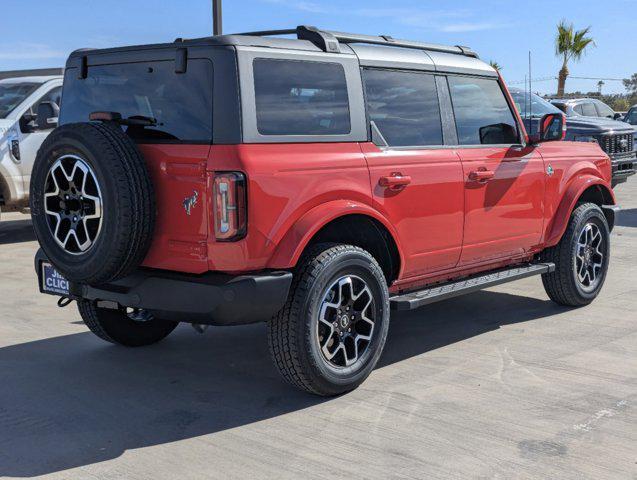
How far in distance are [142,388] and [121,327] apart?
0.83 meters

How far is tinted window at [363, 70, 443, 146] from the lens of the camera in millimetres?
4949

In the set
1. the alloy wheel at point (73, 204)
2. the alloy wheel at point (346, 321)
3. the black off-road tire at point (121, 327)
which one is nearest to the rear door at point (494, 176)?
the alloy wheel at point (346, 321)

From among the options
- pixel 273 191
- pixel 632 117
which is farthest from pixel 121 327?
pixel 632 117

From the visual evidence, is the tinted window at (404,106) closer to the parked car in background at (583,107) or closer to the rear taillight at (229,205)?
the rear taillight at (229,205)

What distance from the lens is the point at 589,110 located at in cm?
1745

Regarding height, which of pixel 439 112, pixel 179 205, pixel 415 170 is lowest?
pixel 179 205

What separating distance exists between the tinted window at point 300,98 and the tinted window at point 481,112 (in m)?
1.15

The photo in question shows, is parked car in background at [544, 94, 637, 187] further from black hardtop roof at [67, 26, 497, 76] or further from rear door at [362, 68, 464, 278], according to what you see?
rear door at [362, 68, 464, 278]

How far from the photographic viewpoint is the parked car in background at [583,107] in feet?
51.8

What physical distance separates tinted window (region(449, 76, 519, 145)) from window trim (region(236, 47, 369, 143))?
0.99 meters

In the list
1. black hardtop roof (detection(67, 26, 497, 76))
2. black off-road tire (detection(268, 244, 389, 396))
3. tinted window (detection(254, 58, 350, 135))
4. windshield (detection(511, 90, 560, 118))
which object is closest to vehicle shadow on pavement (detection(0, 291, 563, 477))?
black off-road tire (detection(268, 244, 389, 396))

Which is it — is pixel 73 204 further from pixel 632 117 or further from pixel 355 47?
pixel 632 117

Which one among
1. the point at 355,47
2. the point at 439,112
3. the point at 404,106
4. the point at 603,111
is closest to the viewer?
the point at 355,47

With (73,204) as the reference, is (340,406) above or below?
below
